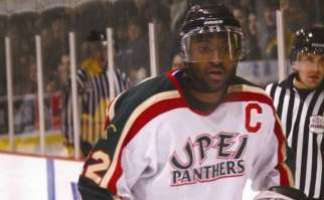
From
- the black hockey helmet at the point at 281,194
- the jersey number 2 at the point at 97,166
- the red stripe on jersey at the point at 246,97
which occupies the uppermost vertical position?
the red stripe on jersey at the point at 246,97

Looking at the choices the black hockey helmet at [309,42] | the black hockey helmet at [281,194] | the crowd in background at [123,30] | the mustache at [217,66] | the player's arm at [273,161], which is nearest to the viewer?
the black hockey helmet at [281,194]

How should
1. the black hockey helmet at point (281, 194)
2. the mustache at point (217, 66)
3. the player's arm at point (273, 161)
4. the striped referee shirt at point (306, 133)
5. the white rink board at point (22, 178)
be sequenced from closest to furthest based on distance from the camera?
the black hockey helmet at point (281, 194) < the mustache at point (217, 66) < the player's arm at point (273, 161) < the striped referee shirt at point (306, 133) < the white rink board at point (22, 178)

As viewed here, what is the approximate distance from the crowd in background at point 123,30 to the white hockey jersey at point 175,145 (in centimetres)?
43

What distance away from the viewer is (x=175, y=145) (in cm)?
146

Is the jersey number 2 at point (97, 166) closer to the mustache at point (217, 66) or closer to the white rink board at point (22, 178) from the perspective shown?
the mustache at point (217, 66)

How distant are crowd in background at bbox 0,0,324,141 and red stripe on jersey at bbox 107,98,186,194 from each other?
0.45 meters

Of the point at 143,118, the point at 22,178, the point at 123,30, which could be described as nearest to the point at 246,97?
the point at 143,118

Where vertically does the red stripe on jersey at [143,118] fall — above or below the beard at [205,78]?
below

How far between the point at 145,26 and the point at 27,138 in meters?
1.18

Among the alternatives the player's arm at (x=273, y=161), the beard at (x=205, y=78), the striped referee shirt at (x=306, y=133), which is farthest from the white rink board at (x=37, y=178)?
the beard at (x=205, y=78)

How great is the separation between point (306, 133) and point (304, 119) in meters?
0.04

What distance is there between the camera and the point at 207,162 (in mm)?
1501

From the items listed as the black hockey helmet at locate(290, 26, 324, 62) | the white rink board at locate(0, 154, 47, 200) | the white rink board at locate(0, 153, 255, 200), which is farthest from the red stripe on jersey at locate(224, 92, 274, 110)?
the white rink board at locate(0, 154, 47, 200)

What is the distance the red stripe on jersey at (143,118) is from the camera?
1.42 m
